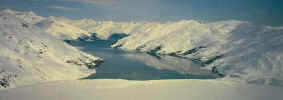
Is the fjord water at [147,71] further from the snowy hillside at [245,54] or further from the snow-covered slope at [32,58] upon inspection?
the snowy hillside at [245,54]

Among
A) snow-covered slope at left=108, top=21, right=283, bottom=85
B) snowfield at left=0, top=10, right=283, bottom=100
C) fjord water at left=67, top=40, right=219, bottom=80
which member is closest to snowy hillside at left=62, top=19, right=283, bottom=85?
snow-covered slope at left=108, top=21, right=283, bottom=85

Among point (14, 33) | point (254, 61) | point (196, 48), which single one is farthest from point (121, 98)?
point (196, 48)

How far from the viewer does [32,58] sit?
73.6 meters

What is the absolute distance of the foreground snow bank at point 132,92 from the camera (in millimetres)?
48656

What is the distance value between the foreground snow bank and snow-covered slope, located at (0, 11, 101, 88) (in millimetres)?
6030

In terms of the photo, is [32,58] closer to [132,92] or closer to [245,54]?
[132,92]

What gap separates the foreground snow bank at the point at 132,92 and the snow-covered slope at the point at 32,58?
6030 millimetres

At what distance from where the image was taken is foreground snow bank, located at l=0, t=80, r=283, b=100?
4866cm

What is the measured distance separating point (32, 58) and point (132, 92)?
33.2 m

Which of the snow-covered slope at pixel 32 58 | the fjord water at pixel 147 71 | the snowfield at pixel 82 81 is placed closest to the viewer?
the snowfield at pixel 82 81

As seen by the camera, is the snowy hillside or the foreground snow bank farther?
the snowy hillside

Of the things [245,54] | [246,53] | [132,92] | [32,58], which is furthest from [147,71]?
[246,53]

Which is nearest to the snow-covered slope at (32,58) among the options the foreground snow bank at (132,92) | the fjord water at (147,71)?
the fjord water at (147,71)

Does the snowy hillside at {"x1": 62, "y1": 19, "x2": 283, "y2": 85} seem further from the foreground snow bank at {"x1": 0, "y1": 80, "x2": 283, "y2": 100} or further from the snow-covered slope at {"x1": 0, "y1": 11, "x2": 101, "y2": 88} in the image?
the snow-covered slope at {"x1": 0, "y1": 11, "x2": 101, "y2": 88}
